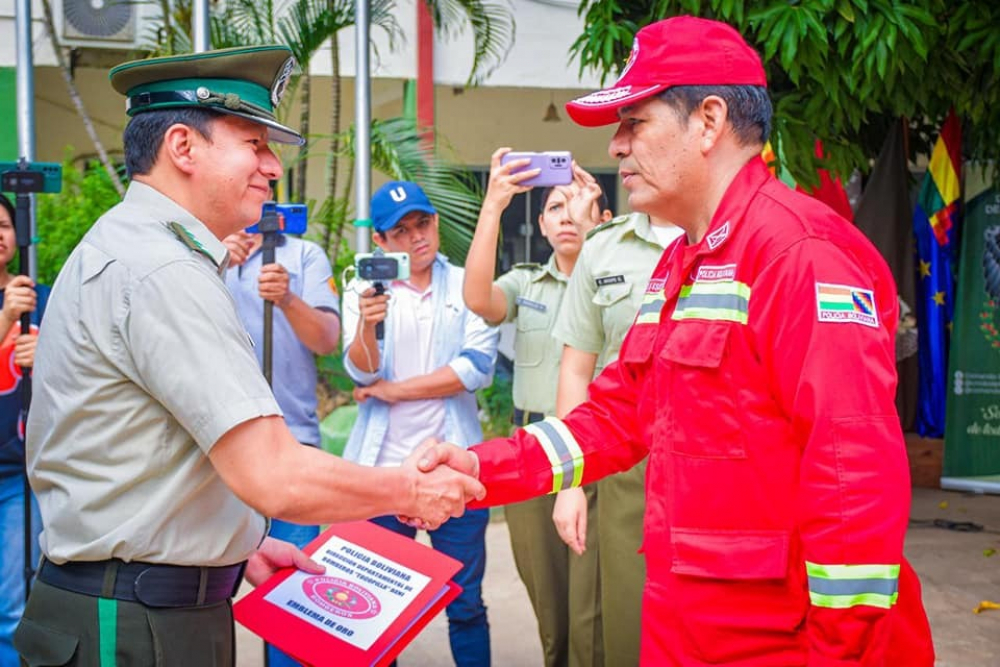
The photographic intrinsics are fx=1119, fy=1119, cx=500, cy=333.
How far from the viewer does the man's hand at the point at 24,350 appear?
4070 millimetres

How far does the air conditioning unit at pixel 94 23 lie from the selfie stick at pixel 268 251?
5.14 meters

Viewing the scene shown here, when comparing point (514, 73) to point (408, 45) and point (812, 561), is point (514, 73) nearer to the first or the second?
point (408, 45)

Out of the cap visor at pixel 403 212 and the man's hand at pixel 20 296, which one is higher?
the cap visor at pixel 403 212

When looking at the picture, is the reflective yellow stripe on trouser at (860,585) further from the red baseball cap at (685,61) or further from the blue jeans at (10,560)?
the blue jeans at (10,560)

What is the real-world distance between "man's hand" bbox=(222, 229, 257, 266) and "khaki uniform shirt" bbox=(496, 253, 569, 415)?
986mm

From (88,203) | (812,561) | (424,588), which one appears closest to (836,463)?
(812,561)

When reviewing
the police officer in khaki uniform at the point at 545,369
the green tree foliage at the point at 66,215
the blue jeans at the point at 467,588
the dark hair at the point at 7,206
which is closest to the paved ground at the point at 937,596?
the blue jeans at the point at 467,588

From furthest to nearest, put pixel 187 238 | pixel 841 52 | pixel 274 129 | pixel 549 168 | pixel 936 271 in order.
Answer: pixel 936 271 < pixel 841 52 < pixel 549 168 < pixel 274 129 < pixel 187 238

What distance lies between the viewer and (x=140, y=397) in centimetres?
208

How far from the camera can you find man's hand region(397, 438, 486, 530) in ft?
8.25

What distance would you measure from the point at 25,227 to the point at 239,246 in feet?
2.48

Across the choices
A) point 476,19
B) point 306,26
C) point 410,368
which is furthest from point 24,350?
point 476,19

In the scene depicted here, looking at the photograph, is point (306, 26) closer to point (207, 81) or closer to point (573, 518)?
point (573, 518)

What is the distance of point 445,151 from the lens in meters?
10.8
